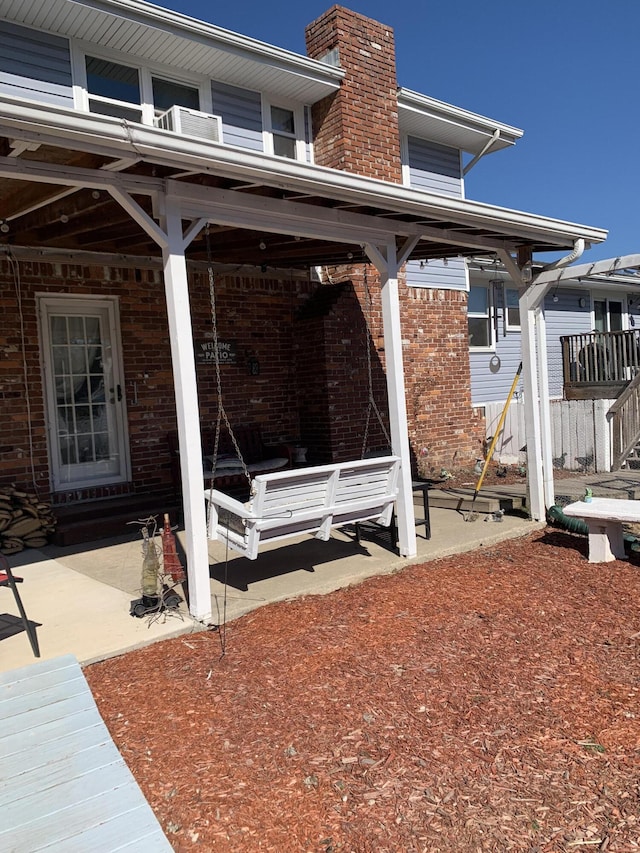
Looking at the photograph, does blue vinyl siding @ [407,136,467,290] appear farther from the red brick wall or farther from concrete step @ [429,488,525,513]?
concrete step @ [429,488,525,513]

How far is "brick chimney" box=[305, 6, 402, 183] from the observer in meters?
9.95

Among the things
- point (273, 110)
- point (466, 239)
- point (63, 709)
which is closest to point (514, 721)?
point (63, 709)

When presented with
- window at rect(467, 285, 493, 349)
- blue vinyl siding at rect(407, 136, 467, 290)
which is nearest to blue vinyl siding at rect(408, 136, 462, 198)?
blue vinyl siding at rect(407, 136, 467, 290)

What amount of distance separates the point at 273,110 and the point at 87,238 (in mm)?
Answer: 4550

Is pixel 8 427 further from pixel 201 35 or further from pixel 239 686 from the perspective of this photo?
pixel 201 35

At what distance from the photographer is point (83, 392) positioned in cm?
784

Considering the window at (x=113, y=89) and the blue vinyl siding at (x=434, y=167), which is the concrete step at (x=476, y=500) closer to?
the blue vinyl siding at (x=434, y=167)

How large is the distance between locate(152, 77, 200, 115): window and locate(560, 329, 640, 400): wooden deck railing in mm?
10013

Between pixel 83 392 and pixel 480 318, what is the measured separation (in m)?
9.84

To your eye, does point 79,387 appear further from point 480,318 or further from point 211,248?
point 480,318

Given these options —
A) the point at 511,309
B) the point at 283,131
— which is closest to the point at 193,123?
the point at 283,131

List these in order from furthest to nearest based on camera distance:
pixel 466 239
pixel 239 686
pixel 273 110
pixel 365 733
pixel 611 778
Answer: pixel 273 110 < pixel 466 239 < pixel 239 686 < pixel 365 733 < pixel 611 778

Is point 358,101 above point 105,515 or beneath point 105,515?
above

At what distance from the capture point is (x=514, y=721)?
342 centimetres
